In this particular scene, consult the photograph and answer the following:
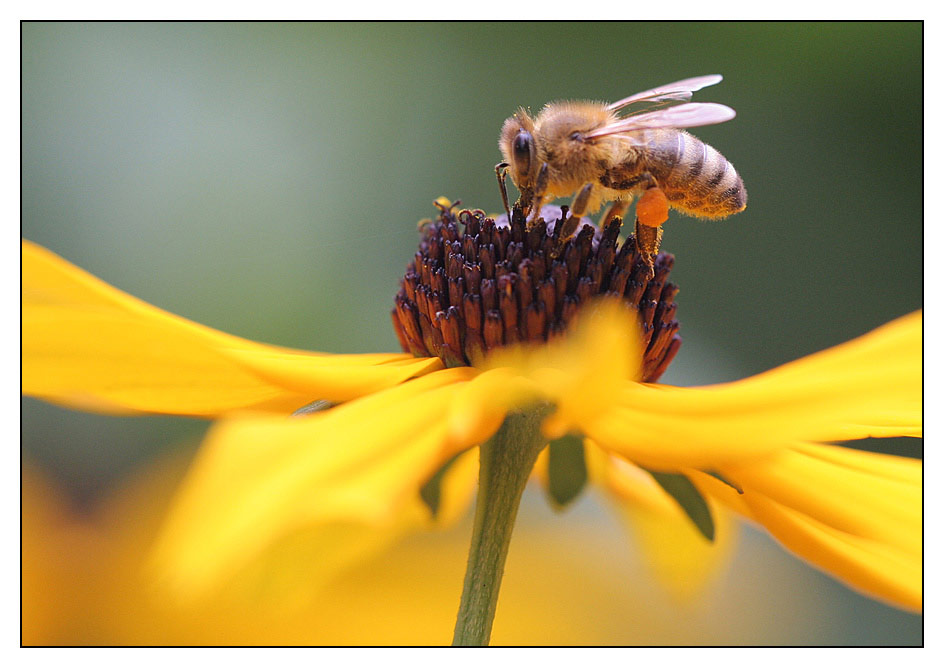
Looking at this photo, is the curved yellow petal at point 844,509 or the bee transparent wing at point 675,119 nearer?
the curved yellow petal at point 844,509

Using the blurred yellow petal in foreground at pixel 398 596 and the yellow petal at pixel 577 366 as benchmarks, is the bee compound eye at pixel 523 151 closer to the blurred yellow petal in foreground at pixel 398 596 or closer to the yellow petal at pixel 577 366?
the yellow petal at pixel 577 366

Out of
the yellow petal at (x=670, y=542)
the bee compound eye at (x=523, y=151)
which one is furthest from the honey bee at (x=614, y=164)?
the yellow petal at (x=670, y=542)

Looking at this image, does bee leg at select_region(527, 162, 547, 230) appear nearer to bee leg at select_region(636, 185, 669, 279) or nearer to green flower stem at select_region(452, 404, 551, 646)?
bee leg at select_region(636, 185, 669, 279)

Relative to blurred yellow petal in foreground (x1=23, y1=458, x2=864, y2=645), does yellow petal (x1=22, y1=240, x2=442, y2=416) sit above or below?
above

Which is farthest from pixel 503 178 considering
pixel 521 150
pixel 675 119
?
pixel 675 119

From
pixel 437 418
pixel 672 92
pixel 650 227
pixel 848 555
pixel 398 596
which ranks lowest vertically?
pixel 398 596

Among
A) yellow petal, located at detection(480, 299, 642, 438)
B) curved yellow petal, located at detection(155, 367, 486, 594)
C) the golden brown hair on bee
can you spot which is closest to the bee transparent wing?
the golden brown hair on bee

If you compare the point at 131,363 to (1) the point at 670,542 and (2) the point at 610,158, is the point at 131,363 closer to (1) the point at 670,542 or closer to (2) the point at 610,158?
(2) the point at 610,158

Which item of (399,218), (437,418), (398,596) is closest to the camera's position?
(437,418)
